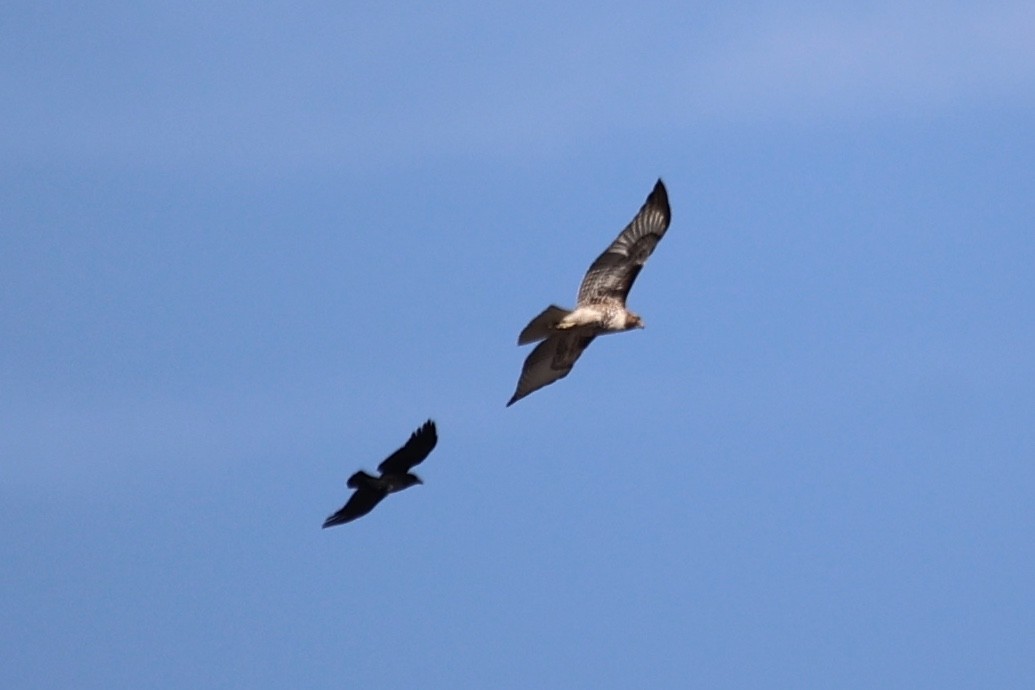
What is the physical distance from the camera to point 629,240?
36.9 m

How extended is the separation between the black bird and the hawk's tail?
6.76 ft

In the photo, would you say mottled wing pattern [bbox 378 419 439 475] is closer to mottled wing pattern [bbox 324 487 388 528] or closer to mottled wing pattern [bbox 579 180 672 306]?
mottled wing pattern [bbox 324 487 388 528]

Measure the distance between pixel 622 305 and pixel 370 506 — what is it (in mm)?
5063

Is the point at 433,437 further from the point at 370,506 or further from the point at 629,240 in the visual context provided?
the point at 629,240

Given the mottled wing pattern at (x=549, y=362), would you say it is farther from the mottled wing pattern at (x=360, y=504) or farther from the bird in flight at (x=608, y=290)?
the mottled wing pattern at (x=360, y=504)

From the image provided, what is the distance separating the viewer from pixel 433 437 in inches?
1406

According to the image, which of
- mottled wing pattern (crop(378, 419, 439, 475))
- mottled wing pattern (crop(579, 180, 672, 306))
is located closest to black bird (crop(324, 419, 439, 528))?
mottled wing pattern (crop(378, 419, 439, 475))

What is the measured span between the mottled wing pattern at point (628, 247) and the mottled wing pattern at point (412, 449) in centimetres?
321

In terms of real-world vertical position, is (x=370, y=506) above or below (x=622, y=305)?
below

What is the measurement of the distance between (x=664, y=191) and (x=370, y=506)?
663 cm

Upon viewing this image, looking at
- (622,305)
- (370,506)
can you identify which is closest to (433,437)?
(370,506)

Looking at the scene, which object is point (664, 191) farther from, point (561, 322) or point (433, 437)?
point (433, 437)

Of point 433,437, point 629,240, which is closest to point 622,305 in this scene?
point 629,240

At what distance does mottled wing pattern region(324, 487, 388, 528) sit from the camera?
3544cm
